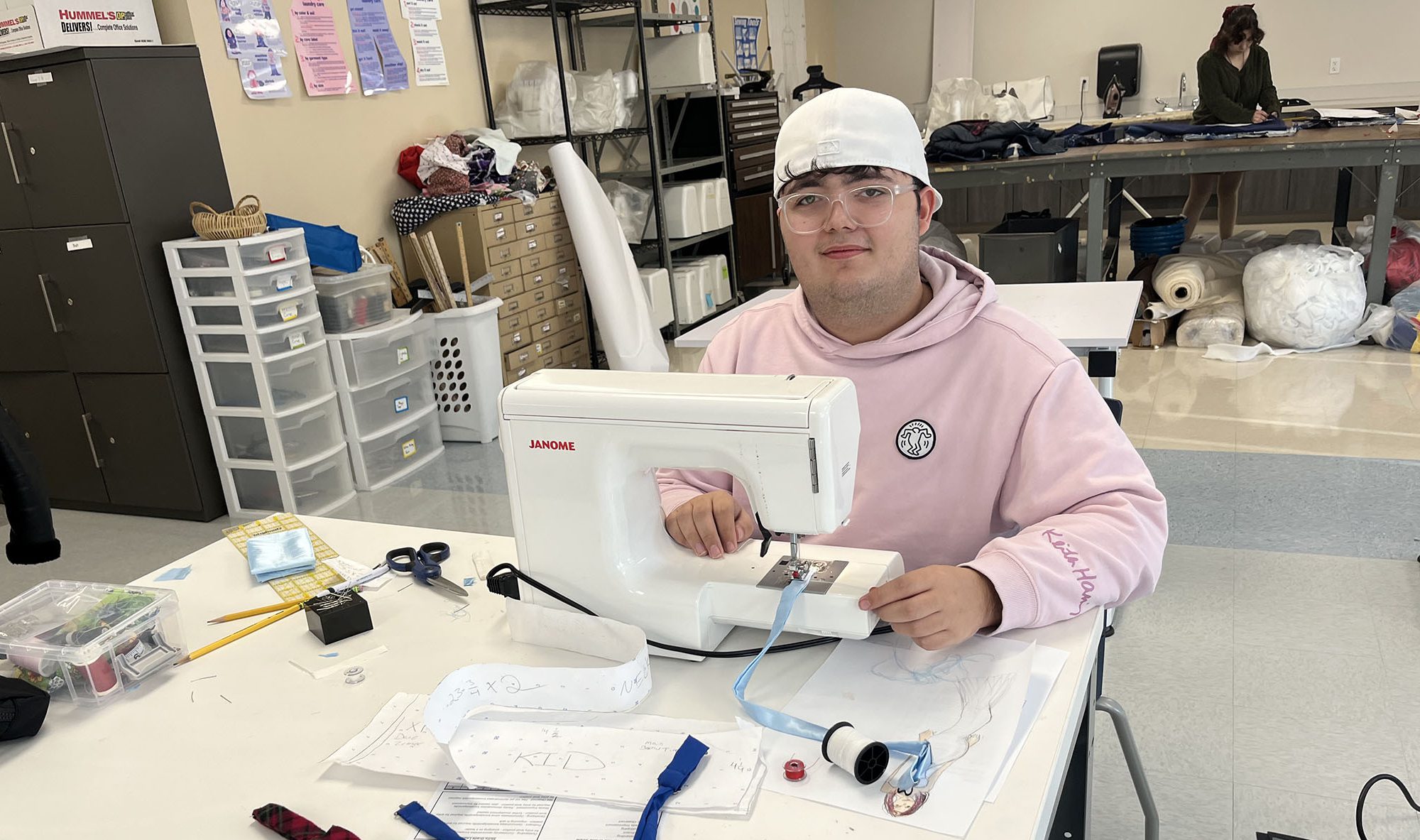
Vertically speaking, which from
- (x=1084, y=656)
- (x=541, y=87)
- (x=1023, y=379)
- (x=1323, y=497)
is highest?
(x=541, y=87)

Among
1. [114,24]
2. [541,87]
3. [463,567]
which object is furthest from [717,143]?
[463,567]

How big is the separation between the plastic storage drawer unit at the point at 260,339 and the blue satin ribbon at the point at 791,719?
2571 millimetres

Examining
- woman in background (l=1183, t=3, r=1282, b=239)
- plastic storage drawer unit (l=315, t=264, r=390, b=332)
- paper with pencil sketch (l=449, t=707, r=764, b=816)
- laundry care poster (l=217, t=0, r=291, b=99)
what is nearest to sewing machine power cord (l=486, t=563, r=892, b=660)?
paper with pencil sketch (l=449, t=707, r=764, b=816)

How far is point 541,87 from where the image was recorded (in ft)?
14.9

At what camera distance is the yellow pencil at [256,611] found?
1.24 m

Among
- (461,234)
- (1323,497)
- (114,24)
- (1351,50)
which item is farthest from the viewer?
(1351,50)

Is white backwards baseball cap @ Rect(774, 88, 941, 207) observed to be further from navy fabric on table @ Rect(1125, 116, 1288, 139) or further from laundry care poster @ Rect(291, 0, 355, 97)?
navy fabric on table @ Rect(1125, 116, 1288, 139)

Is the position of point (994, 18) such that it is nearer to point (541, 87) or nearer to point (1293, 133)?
point (1293, 133)

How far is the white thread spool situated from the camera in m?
0.84

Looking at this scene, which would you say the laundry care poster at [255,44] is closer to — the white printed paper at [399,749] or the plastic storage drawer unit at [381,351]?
the plastic storage drawer unit at [381,351]

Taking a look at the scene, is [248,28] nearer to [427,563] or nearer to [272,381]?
[272,381]

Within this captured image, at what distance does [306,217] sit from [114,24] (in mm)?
852

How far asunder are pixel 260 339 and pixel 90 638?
220cm

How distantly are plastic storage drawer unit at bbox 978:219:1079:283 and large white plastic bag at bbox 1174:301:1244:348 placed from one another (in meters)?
0.63
